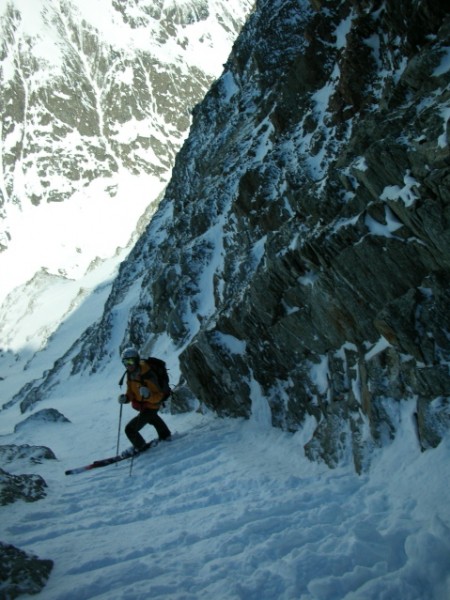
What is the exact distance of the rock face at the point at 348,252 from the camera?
699 cm

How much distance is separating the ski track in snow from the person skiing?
154 centimetres

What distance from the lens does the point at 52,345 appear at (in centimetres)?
6419

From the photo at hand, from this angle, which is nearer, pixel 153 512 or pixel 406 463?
pixel 406 463

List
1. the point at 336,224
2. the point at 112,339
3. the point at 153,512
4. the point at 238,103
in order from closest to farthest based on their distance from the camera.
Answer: the point at 153,512 → the point at 336,224 → the point at 238,103 → the point at 112,339

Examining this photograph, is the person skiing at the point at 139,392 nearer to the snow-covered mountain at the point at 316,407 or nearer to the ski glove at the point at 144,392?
the ski glove at the point at 144,392

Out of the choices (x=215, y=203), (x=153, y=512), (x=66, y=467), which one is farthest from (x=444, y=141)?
(x=215, y=203)

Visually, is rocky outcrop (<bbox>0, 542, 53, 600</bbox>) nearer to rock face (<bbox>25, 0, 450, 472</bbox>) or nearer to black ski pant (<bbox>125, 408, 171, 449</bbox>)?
rock face (<bbox>25, 0, 450, 472</bbox>)

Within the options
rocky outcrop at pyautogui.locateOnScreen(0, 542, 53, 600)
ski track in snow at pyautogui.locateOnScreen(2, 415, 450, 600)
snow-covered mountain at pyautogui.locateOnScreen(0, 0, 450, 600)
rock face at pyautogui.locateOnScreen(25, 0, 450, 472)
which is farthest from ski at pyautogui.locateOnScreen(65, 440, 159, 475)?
rocky outcrop at pyautogui.locateOnScreen(0, 542, 53, 600)

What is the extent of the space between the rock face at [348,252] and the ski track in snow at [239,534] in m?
0.92

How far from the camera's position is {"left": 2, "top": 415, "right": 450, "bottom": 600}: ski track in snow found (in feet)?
16.4

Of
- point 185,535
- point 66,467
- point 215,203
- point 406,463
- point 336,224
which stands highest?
point 215,203

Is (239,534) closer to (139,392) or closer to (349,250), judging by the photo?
(349,250)

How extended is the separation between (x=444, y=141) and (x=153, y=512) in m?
6.72

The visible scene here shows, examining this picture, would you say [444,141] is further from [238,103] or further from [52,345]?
[52,345]
